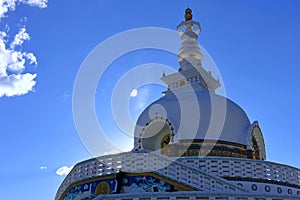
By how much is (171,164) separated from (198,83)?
1128cm

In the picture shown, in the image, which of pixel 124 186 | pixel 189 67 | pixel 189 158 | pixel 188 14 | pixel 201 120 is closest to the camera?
pixel 124 186

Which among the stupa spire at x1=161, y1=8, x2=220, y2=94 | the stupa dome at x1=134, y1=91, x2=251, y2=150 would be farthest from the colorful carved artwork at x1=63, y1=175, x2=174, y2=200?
the stupa spire at x1=161, y1=8, x2=220, y2=94

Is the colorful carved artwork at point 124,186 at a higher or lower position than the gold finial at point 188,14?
lower

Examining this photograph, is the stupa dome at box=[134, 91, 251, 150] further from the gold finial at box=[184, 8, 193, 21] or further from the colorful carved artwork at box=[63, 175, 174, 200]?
the gold finial at box=[184, 8, 193, 21]

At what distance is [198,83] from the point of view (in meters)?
25.0

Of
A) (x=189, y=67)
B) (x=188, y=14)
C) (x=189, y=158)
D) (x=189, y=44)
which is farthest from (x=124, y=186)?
(x=188, y=14)

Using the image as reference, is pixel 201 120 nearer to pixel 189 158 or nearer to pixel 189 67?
pixel 189 158

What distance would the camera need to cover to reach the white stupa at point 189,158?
14.0 metres

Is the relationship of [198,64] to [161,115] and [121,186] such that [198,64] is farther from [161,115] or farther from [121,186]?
[121,186]

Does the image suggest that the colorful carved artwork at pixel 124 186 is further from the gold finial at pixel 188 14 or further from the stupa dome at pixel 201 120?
the gold finial at pixel 188 14

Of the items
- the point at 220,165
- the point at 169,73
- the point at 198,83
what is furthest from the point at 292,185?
the point at 169,73

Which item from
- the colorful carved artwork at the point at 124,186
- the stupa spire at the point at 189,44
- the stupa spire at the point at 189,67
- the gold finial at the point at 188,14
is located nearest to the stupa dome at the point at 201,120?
the stupa spire at the point at 189,67

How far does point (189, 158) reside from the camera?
16609mm

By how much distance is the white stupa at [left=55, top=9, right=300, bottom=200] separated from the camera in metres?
14.0
